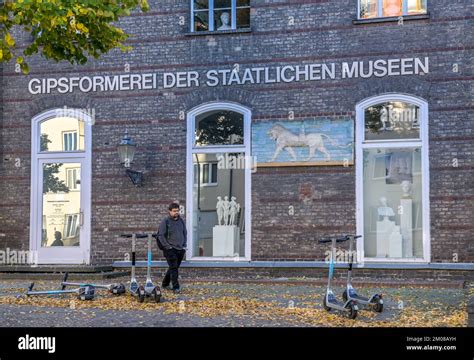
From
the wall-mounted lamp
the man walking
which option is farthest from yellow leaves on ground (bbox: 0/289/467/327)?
the wall-mounted lamp

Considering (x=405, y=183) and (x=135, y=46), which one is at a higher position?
(x=135, y=46)

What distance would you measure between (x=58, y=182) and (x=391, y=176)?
289 inches

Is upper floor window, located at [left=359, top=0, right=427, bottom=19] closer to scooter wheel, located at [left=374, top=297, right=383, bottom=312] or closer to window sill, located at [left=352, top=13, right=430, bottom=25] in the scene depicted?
window sill, located at [left=352, top=13, right=430, bottom=25]

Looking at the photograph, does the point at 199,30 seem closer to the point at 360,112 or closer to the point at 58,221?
the point at 360,112

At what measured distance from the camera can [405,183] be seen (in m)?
14.4

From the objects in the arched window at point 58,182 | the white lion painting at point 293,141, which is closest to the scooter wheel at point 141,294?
the white lion painting at point 293,141

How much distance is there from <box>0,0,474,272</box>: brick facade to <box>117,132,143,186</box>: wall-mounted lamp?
0.22 metres

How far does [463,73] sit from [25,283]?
9649 millimetres

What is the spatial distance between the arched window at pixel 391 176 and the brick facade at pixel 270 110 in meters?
0.20

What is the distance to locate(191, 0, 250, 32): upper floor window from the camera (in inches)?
602

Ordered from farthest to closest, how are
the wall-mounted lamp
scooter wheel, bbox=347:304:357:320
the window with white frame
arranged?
1. the window with white frame
2. the wall-mounted lamp
3. scooter wheel, bbox=347:304:357:320
